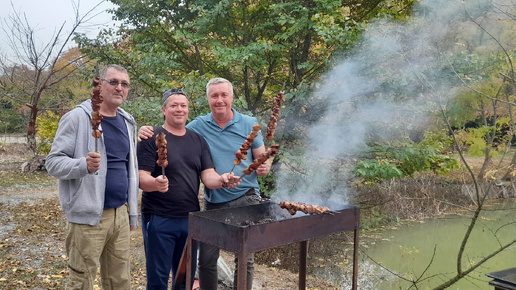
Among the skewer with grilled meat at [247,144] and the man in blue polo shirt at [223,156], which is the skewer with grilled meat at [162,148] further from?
the man in blue polo shirt at [223,156]

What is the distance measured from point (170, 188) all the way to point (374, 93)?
4840 mm

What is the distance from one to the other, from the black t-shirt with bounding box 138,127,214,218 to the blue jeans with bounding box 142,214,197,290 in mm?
58

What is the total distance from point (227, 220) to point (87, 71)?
608cm

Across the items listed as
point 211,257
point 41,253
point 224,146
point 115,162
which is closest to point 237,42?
point 41,253

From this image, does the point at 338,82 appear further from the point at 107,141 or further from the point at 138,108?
the point at 107,141

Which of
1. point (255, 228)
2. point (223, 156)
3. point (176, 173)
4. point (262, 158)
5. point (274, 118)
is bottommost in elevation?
point (255, 228)

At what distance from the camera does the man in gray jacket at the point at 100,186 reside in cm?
262

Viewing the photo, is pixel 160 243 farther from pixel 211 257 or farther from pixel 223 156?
pixel 223 156

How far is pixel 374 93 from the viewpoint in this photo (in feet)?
22.8

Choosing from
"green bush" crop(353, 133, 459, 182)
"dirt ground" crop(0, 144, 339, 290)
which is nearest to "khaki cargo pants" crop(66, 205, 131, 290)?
"dirt ground" crop(0, 144, 339, 290)

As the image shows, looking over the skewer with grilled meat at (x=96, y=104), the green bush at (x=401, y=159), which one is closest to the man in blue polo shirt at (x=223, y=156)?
the skewer with grilled meat at (x=96, y=104)

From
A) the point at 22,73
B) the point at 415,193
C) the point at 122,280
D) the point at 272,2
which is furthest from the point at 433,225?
the point at 22,73

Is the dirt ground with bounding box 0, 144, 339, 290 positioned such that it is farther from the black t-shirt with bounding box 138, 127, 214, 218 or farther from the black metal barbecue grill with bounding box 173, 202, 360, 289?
the black t-shirt with bounding box 138, 127, 214, 218

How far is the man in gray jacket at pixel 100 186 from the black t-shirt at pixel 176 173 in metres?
0.14
